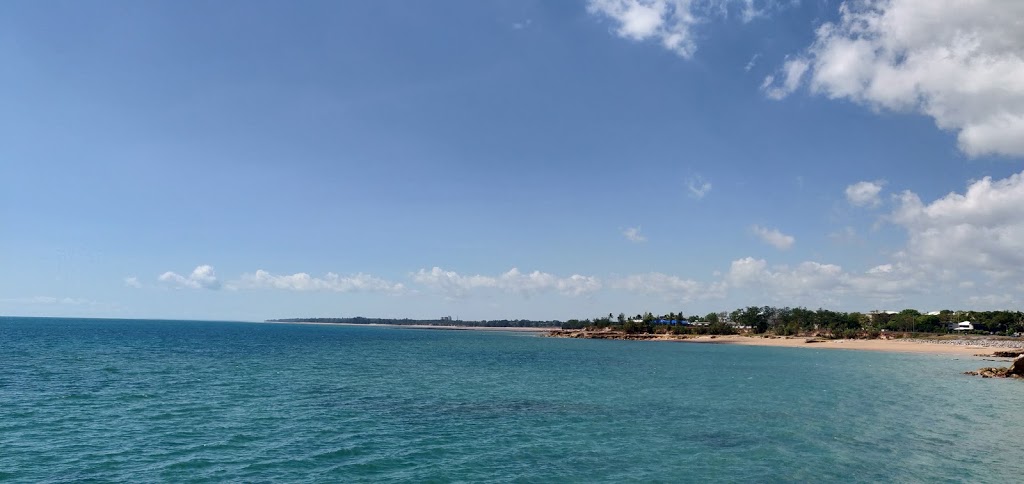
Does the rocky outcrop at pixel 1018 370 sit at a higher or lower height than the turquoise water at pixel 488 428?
higher

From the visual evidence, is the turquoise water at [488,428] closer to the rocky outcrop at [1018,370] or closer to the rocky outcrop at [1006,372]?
the rocky outcrop at [1006,372]

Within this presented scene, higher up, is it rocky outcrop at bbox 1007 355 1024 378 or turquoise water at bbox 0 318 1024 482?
rocky outcrop at bbox 1007 355 1024 378

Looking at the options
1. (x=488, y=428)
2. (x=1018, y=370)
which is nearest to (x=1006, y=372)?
(x=1018, y=370)

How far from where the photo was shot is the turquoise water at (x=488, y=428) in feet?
92.9

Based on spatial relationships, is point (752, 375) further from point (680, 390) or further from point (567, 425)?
point (567, 425)

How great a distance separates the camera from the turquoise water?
92.9 feet

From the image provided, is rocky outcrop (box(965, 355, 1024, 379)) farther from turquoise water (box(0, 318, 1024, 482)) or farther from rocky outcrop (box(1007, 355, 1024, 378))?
turquoise water (box(0, 318, 1024, 482))

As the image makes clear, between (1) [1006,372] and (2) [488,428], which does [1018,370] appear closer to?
(1) [1006,372]

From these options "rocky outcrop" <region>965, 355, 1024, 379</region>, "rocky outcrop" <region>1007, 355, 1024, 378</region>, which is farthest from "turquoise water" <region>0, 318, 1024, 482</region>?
"rocky outcrop" <region>1007, 355, 1024, 378</region>

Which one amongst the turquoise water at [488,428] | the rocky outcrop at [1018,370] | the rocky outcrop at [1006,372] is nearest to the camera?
the turquoise water at [488,428]

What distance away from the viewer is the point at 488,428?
38.1 m

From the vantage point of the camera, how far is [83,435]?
34.0m

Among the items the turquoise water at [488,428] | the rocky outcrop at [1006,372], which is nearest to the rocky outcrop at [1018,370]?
the rocky outcrop at [1006,372]

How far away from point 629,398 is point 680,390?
926 centimetres
